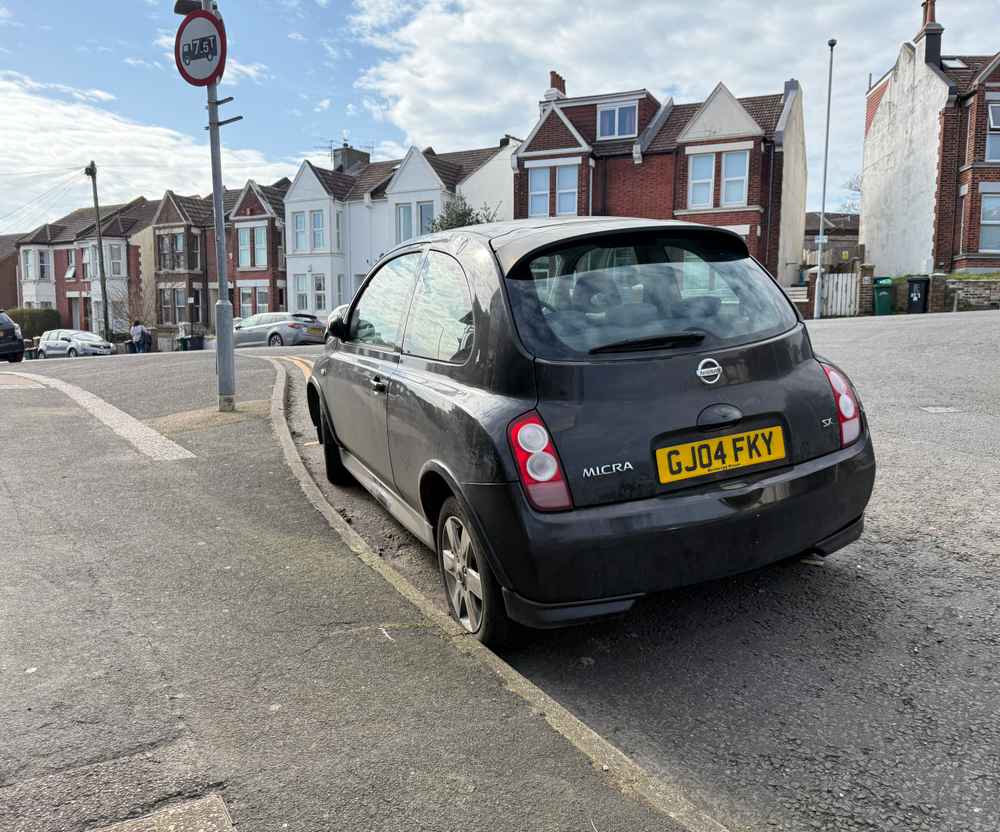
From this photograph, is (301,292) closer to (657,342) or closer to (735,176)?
(735,176)

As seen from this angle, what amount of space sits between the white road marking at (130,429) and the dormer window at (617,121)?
2876 centimetres

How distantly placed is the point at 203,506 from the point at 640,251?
345cm

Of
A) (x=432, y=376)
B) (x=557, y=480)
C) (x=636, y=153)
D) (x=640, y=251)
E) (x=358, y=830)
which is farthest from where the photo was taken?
(x=636, y=153)

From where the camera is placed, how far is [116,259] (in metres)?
55.9

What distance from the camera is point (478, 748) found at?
2.55m

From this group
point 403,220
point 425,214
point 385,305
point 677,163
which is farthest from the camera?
point 403,220

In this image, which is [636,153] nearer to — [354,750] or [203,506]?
[203,506]

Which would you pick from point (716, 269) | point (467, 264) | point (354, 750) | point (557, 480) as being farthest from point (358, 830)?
point (716, 269)

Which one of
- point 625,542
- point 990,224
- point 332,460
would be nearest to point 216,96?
point 332,460

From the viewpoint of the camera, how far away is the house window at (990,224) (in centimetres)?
3052

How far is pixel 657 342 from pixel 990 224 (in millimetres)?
33650

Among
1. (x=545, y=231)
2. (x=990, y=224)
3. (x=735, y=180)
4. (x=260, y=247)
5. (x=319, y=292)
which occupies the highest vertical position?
(x=735, y=180)

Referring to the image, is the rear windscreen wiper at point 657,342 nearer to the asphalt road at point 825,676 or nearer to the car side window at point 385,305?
the asphalt road at point 825,676

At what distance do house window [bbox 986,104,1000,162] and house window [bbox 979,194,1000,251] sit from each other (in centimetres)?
149
